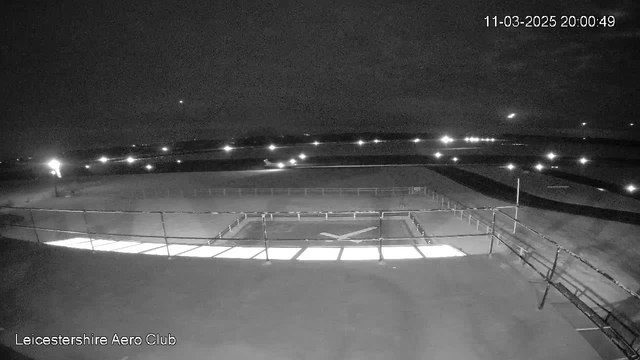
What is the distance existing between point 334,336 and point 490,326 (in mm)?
1727

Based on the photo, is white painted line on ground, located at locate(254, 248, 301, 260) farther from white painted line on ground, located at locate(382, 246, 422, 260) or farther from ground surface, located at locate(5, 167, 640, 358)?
ground surface, located at locate(5, 167, 640, 358)

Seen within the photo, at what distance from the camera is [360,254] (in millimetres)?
5191

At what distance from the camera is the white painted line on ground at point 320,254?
5.02 meters

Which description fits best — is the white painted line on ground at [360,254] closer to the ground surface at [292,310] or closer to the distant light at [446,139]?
the ground surface at [292,310]

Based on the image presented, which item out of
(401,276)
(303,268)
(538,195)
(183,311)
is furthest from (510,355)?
(538,195)

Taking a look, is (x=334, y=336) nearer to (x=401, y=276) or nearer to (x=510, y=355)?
(x=401, y=276)

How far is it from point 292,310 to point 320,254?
1.85 metres

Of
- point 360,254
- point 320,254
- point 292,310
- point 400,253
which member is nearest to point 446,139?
point 400,253

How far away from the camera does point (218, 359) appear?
9.46 feet

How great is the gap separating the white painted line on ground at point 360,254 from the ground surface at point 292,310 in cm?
47

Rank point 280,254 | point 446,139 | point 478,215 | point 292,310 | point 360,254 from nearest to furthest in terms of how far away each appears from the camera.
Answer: point 292,310 → point 360,254 → point 280,254 → point 478,215 → point 446,139

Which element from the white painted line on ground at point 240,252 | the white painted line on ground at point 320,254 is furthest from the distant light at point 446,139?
the white painted line on ground at point 240,252

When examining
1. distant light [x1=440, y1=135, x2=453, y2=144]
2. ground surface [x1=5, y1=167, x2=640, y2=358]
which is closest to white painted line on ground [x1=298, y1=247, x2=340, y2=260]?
ground surface [x1=5, y1=167, x2=640, y2=358]

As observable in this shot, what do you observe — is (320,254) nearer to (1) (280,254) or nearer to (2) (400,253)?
(1) (280,254)
